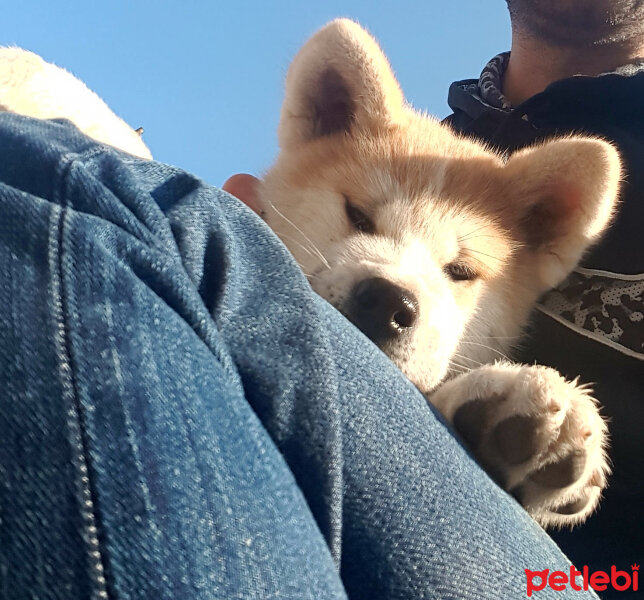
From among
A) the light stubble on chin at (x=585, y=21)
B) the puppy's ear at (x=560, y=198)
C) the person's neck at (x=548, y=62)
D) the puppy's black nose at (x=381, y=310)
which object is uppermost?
the light stubble on chin at (x=585, y=21)

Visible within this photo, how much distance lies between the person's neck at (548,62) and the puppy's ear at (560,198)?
0.66 meters

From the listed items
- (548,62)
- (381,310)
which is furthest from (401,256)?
(548,62)

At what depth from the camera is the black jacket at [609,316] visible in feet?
4.58

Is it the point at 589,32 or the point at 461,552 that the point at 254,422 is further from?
the point at 589,32

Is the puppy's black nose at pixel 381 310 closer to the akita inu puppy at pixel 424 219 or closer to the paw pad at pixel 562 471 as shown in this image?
the akita inu puppy at pixel 424 219

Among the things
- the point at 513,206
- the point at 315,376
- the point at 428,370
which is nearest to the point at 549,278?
the point at 513,206

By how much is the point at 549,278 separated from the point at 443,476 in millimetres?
1210

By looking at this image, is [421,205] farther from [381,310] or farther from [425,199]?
[381,310]

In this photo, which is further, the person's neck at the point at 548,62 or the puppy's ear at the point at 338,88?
the person's neck at the point at 548,62

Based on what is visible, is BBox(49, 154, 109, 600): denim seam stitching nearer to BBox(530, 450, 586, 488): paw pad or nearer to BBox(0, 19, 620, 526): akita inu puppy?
BBox(0, 19, 620, 526): akita inu puppy

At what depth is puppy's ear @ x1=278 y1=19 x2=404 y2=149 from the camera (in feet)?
5.90

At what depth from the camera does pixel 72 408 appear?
0.50 m

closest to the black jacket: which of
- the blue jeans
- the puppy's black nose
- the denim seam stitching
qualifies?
Result: the puppy's black nose

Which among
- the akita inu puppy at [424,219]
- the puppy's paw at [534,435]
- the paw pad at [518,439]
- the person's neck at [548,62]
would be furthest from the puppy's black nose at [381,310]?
the person's neck at [548,62]
